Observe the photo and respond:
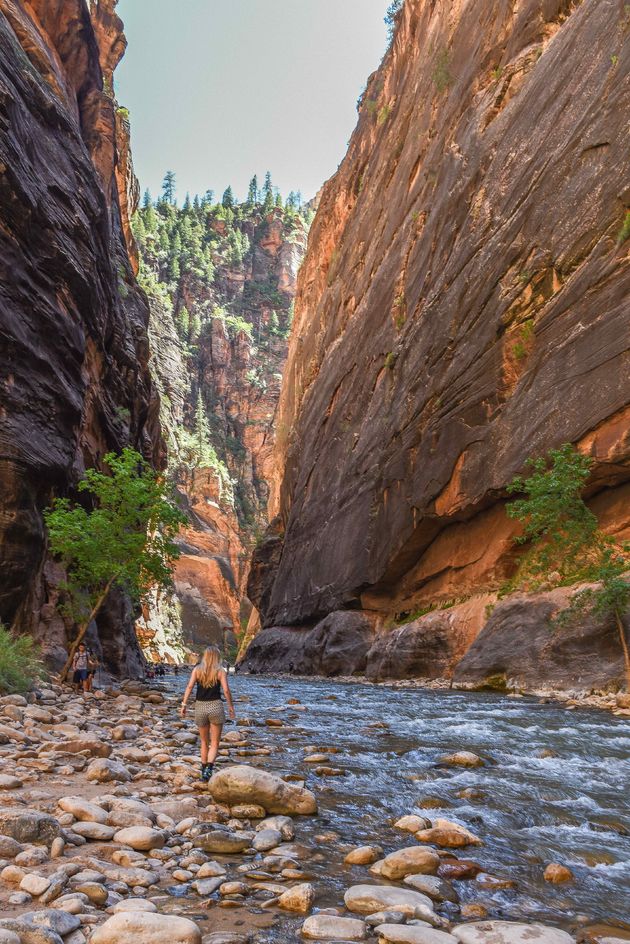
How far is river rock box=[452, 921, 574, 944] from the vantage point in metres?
2.96

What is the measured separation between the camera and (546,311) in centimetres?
1875

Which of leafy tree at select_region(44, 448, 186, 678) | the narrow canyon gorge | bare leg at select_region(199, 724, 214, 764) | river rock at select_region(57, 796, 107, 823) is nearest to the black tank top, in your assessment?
bare leg at select_region(199, 724, 214, 764)

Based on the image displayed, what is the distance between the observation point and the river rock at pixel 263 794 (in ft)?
17.8

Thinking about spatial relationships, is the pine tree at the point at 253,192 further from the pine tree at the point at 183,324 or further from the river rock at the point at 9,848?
the river rock at the point at 9,848

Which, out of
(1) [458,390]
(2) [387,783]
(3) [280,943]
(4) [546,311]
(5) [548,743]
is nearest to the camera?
(3) [280,943]

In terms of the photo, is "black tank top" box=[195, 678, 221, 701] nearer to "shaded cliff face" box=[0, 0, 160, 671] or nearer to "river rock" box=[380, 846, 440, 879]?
"river rock" box=[380, 846, 440, 879]

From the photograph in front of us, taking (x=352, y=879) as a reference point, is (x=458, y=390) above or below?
above

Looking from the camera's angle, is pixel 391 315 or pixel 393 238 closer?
pixel 391 315

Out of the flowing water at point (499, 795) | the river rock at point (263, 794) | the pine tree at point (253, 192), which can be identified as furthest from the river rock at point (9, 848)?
the pine tree at point (253, 192)

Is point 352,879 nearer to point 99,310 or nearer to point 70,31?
point 99,310

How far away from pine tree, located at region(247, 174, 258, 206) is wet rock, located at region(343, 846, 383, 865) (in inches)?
6161

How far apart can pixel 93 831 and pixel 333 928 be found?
2138 millimetres

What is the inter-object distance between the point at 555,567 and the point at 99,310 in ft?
69.7

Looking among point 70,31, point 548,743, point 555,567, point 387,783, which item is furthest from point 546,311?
point 70,31
